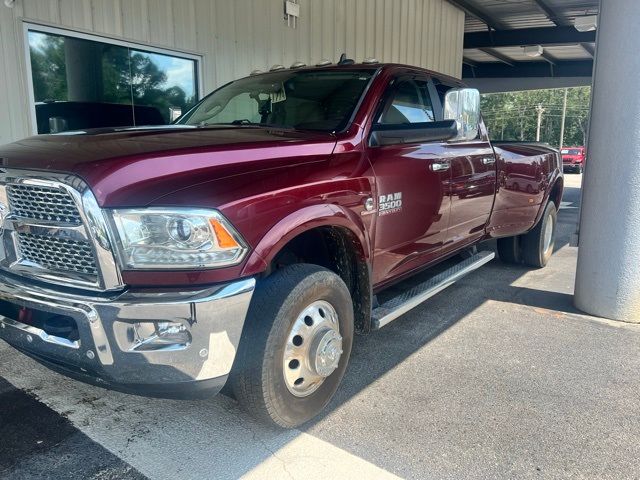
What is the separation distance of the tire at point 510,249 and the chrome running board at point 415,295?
4.14 ft

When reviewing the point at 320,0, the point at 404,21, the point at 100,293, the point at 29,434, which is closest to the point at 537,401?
the point at 100,293

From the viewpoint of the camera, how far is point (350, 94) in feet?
11.2

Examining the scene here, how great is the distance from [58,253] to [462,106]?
269cm

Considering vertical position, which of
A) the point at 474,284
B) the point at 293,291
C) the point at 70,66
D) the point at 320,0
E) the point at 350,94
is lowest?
the point at 474,284

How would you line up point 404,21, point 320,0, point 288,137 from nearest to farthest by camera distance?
1. point 288,137
2. point 320,0
3. point 404,21

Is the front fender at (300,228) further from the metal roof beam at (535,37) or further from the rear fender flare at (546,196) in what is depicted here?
the metal roof beam at (535,37)

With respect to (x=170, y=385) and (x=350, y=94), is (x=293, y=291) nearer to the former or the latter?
(x=170, y=385)

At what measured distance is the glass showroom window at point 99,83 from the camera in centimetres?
544

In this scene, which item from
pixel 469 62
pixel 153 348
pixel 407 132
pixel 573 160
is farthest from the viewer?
pixel 573 160

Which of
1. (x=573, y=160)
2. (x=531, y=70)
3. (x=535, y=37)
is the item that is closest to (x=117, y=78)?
(x=535, y=37)

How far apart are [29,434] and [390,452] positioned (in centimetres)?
180

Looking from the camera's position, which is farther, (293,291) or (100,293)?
(293,291)

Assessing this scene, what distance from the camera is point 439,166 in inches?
150

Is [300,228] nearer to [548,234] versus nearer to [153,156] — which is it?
[153,156]
